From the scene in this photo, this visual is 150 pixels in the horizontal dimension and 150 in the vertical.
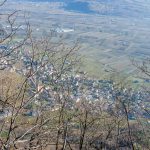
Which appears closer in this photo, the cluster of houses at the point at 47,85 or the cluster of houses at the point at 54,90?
the cluster of houses at the point at 47,85

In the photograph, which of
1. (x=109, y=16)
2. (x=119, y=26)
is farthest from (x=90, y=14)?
(x=119, y=26)

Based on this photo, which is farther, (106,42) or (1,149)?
(106,42)

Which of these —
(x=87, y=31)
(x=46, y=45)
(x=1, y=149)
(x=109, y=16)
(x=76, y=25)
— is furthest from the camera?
(x=109, y=16)

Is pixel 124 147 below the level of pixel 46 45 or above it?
below

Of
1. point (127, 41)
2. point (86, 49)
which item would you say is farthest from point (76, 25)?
point (86, 49)

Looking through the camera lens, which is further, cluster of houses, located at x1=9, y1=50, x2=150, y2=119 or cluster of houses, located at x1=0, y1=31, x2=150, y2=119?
cluster of houses, located at x1=9, y1=50, x2=150, y2=119

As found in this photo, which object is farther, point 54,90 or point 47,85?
point 54,90

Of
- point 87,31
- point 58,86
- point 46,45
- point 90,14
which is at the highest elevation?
point 46,45

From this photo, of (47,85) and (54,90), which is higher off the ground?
(47,85)

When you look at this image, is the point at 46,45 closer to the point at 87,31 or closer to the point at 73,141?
the point at 73,141

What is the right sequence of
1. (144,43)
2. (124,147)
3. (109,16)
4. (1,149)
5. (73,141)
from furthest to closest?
(109,16) < (144,43) < (124,147) < (73,141) < (1,149)
